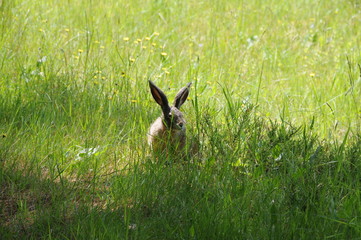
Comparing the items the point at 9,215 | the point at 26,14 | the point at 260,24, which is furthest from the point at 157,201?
the point at 260,24

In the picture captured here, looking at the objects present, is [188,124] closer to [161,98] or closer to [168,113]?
[168,113]

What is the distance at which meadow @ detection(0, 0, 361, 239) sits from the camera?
3.35 metres

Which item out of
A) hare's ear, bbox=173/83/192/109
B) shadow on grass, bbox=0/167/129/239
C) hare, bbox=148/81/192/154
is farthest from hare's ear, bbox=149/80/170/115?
shadow on grass, bbox=0/167/129/239

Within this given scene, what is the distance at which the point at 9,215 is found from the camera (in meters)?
3.48

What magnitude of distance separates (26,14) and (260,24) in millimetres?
2817

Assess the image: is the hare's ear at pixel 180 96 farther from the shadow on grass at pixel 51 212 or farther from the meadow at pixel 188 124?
the shadow on grass at pixel 51 212

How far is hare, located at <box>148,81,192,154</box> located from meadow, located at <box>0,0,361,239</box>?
0.25 feet

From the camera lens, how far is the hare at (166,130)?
422 cm

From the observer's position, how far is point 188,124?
445cm

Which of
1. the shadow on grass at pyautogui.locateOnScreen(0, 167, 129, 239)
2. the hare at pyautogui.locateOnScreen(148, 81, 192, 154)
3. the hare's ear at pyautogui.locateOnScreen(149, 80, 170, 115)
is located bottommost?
the shadow on grass at pyautogui.locateOnScreen(0, 167, 129, 239)

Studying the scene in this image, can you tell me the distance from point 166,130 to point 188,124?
0.20m

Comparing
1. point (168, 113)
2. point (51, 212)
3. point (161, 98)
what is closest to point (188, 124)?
point (168, 113)

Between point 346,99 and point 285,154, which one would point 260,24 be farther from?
point 285,154

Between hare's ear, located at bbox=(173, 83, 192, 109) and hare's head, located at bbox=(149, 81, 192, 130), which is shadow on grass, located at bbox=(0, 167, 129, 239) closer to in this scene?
hare's head, located at bbox=(149, 81, 192, 130)
